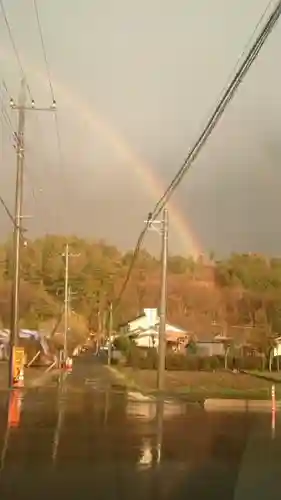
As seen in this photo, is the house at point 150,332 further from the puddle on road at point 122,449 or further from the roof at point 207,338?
the puddle on road at point 122,449

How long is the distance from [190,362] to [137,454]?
4573 cm

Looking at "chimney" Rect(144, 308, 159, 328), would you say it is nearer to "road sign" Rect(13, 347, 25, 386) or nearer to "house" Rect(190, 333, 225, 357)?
"house" Rect(190, 333, 225, 357)

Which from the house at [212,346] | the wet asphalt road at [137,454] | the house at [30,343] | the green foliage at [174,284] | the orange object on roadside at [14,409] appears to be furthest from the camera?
the green foliage at [174,284]

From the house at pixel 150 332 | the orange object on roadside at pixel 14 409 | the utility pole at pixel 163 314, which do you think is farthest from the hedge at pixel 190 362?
the orange object on roadside at pixel 14 409

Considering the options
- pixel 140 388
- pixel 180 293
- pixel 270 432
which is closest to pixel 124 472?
pixel 270 432

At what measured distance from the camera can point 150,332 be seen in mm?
82062

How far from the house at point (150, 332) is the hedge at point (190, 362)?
10326 mm

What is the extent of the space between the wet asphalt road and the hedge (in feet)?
111

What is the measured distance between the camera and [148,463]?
14.0 meters

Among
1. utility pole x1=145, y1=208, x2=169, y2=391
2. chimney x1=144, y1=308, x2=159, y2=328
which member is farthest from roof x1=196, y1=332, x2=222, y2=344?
utility pole x1=145, y1=208, x2=169, y2=391

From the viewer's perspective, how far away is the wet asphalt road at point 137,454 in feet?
38.0

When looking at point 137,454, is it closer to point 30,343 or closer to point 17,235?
point 17,235

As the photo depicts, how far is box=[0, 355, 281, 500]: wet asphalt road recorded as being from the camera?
1160 centimetres

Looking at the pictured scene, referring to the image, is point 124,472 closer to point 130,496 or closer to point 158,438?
point 130,496
